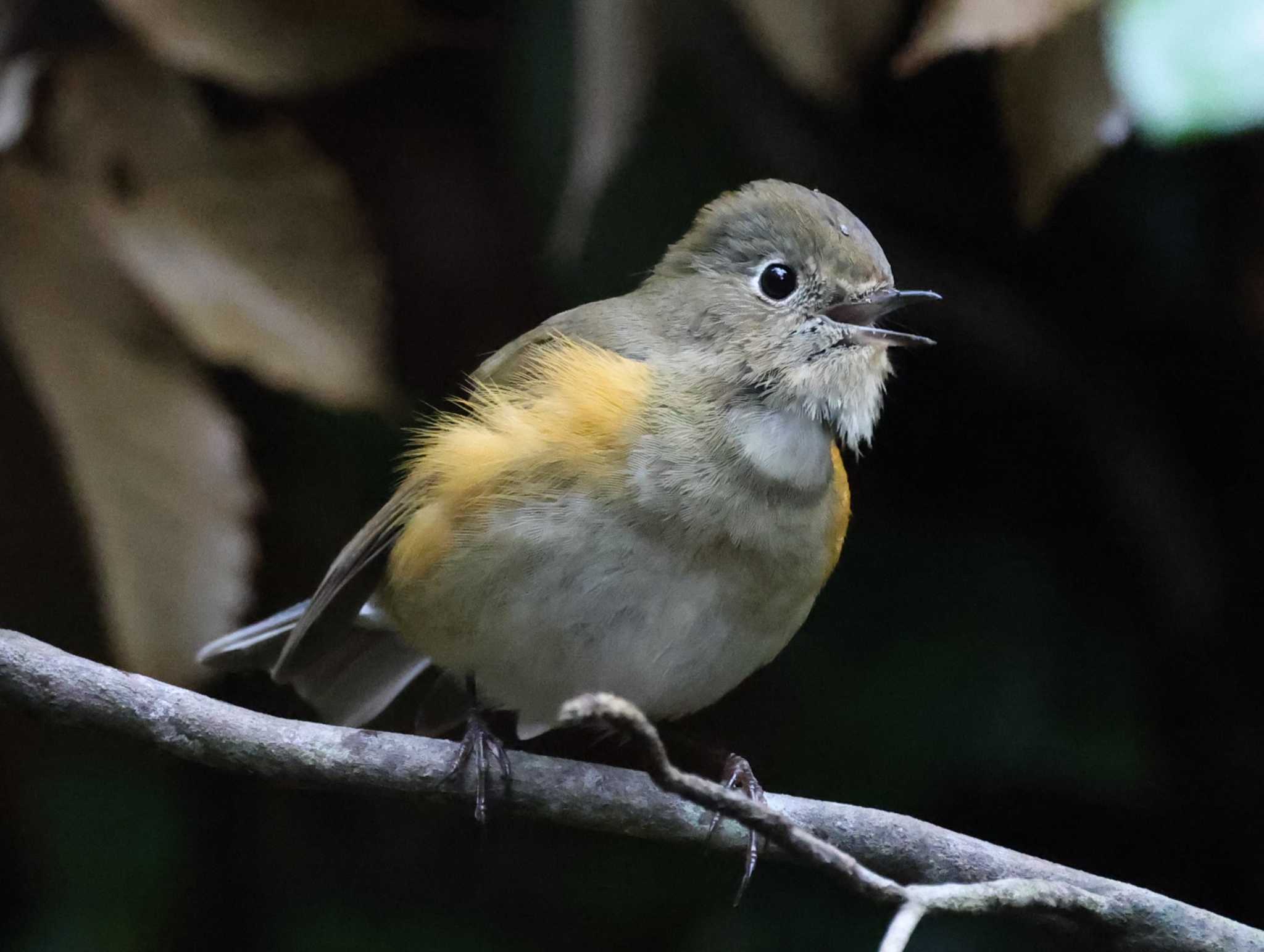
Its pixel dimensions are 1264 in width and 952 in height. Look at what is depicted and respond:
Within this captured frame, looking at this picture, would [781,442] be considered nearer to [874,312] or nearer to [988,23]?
[874,312]

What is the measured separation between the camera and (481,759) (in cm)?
233

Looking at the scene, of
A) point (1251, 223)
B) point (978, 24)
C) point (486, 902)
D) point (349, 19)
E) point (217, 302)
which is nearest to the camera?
point (978, 24)

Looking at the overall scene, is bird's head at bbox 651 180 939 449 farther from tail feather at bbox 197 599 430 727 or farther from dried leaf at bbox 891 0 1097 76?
tail feather at bbox 197 599 430 727

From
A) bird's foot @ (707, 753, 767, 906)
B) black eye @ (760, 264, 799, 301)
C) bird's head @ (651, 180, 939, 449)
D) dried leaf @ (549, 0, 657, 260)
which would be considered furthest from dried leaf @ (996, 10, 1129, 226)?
bird's foot @ (707, 753, 767, 906)

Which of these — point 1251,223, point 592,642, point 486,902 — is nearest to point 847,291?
point 592,642

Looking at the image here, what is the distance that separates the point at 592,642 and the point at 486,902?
1.24 metres

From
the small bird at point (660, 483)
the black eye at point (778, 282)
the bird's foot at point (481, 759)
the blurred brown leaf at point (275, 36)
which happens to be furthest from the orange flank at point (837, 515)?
the blurred brown leaf at point (275, 36)

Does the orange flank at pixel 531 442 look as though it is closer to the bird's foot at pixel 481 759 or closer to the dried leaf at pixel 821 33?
the bird's foot at pixel 481 759

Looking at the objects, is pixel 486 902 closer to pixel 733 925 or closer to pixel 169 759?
pixel 733 925

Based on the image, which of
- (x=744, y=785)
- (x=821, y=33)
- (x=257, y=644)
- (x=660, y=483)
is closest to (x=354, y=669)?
(x=257, y=644)

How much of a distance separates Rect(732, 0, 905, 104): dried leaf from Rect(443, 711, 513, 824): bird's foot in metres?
1.28

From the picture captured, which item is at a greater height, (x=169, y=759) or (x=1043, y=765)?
(x=1043, y=765)

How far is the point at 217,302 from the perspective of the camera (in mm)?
2492

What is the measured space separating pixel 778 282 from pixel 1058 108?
546 millimetres
